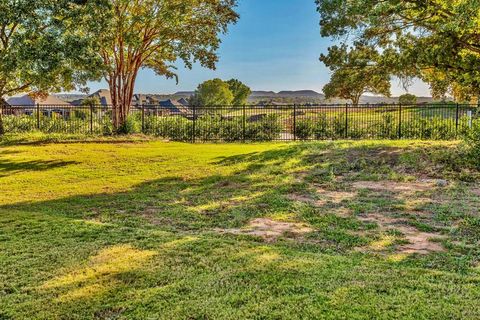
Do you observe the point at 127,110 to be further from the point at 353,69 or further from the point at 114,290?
the point at 114,290

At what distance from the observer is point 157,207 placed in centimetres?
655

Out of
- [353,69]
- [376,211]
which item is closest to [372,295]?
[376,211]

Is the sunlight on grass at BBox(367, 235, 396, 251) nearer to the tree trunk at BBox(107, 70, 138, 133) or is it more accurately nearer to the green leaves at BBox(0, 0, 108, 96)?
the green leaves at BBox(0, 0, 108, 96)

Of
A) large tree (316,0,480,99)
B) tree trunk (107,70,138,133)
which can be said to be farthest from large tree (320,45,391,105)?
tree trunk (107,70,138,133)

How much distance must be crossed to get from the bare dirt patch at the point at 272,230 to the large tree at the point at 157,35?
40.2ft

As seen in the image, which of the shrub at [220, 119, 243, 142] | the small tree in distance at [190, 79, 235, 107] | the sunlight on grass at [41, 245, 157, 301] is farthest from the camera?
the small tree in distance at [190, 79, 235, 107]

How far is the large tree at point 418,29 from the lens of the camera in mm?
9352

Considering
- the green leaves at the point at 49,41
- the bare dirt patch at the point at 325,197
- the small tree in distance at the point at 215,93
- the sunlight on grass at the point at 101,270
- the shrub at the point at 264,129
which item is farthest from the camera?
the small tree in distance at the point at 215,93

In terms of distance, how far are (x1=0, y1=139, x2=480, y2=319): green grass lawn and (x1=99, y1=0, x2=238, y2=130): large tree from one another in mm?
8277

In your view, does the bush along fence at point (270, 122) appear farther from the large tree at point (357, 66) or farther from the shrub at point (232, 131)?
the large tree at point (357, 66)

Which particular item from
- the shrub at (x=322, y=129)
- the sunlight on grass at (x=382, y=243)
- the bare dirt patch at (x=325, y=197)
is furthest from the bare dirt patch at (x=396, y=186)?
the shrub at (x=322, y=129)

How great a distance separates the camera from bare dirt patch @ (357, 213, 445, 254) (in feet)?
14.6

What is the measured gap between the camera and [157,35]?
60.5ft

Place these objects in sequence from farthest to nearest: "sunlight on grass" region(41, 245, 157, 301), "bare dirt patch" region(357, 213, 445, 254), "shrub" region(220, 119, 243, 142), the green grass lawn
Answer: "shrub" region(220, 119, 243, 142) < "bare dirt patch" region(357, 213, 445, 254) < "sunlight on grass" region(41, 245, 157, 301) < the green grass lawn
